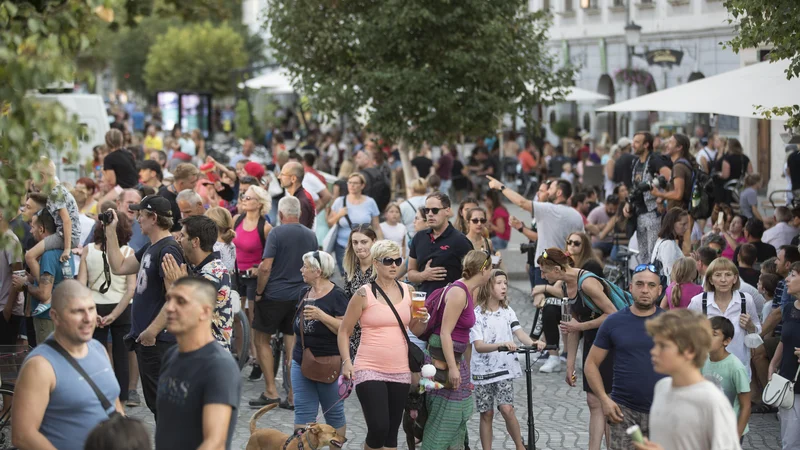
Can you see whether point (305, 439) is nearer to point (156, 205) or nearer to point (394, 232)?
point (156, 205)

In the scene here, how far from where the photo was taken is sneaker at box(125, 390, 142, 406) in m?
10.4

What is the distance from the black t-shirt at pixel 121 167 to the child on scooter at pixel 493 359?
6858 millimetres

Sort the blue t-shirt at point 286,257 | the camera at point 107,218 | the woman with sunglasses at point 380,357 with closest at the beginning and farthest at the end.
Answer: the woman with sunglasses at point 380,357, the camera at point 107,218, the blue t-shirt at point 286,257

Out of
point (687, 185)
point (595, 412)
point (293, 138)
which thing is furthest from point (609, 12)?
point (595, 412)

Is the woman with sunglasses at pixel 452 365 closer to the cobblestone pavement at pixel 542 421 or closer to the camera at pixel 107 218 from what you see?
the cobblestone pavement at pixel 542 421

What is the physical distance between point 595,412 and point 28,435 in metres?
4.42

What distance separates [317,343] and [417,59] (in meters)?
12.9

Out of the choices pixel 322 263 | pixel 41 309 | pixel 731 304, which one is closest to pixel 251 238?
pixel 41 309

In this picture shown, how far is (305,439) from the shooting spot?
25.6ft

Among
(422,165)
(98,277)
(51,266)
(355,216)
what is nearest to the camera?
(98,277)

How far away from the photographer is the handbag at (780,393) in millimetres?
8484

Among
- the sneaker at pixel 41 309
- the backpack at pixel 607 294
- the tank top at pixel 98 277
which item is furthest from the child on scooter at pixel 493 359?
the sneaker at pixel 41 309

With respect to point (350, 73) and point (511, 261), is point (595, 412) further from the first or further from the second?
point (350, 73)

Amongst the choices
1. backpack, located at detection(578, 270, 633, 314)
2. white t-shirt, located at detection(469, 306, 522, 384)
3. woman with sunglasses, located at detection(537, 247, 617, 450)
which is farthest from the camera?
backpack, located at detection(578, 270, 633, 314)
